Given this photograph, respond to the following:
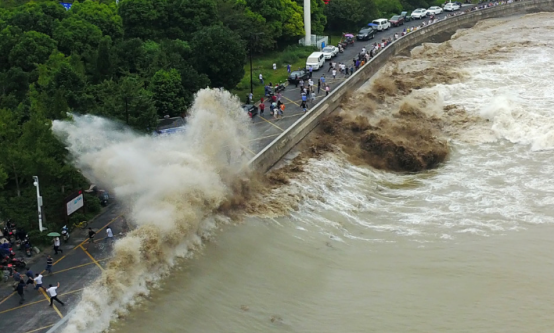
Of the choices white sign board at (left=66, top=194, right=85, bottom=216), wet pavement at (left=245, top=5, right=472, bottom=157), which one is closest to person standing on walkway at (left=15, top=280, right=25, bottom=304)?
white sign board at (left=66, top=194, right=85, bottom=216)

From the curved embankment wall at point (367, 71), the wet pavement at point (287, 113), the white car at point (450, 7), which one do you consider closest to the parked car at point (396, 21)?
the curved embankment wall at point (367, 71)

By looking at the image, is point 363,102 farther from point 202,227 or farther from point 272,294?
point 272,294

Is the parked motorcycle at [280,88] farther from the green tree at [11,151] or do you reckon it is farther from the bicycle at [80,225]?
the bicycle at [80,225]

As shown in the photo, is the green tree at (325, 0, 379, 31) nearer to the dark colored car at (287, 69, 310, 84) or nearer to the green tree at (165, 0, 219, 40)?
the green tree at (165, 0, 219, 40)

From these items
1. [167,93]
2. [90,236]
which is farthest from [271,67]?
[90,236]

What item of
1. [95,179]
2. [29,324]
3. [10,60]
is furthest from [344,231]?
[10,60]

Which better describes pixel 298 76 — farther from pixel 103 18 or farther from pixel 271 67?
pixel 103 18
